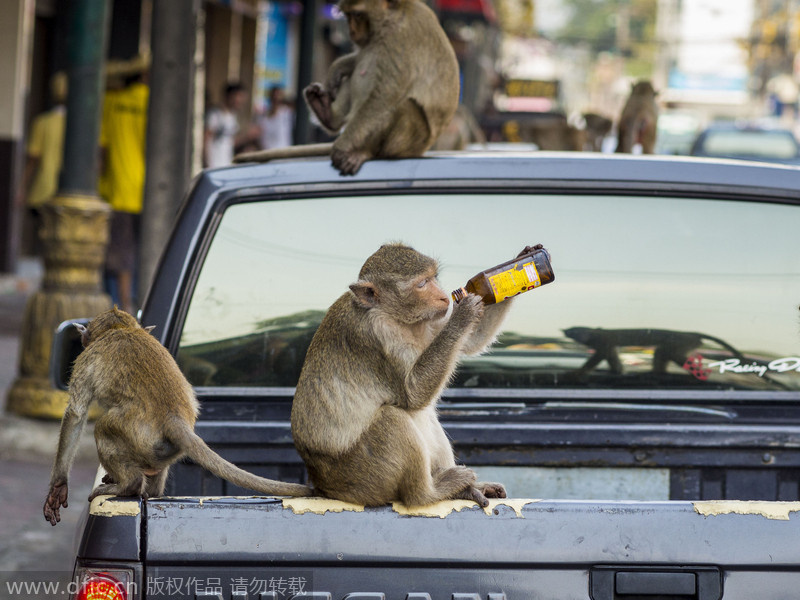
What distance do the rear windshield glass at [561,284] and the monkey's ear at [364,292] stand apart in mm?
414

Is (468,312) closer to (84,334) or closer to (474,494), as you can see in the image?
(474,494)

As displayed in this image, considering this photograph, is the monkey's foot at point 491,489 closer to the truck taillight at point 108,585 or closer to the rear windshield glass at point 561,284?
the rear windshield glass at point 561,284

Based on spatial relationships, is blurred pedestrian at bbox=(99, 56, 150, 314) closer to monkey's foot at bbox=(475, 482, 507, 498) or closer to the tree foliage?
monkey's foot at bbox=(475, 482, 507, 498)

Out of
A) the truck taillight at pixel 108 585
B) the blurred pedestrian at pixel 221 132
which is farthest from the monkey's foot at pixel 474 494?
the blurred pedestrian at pixel 221 132

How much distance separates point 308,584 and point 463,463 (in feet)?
3.03

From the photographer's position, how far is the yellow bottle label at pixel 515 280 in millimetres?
2555

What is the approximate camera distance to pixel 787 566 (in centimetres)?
208

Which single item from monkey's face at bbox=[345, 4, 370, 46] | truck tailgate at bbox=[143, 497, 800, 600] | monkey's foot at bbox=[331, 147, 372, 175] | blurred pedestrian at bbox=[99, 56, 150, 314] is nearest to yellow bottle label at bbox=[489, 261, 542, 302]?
truck tailgate at bbox=[143, 497, 800, 600]

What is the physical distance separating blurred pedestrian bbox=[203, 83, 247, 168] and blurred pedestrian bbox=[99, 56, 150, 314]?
194cm

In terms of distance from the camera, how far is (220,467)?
8.18 ft

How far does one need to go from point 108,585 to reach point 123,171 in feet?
27.5

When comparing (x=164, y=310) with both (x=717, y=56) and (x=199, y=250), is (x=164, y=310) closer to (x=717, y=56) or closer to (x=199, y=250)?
(x=199, y=250)

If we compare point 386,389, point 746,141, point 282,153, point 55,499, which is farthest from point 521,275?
point 746,141

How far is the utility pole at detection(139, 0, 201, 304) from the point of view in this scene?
671cm
